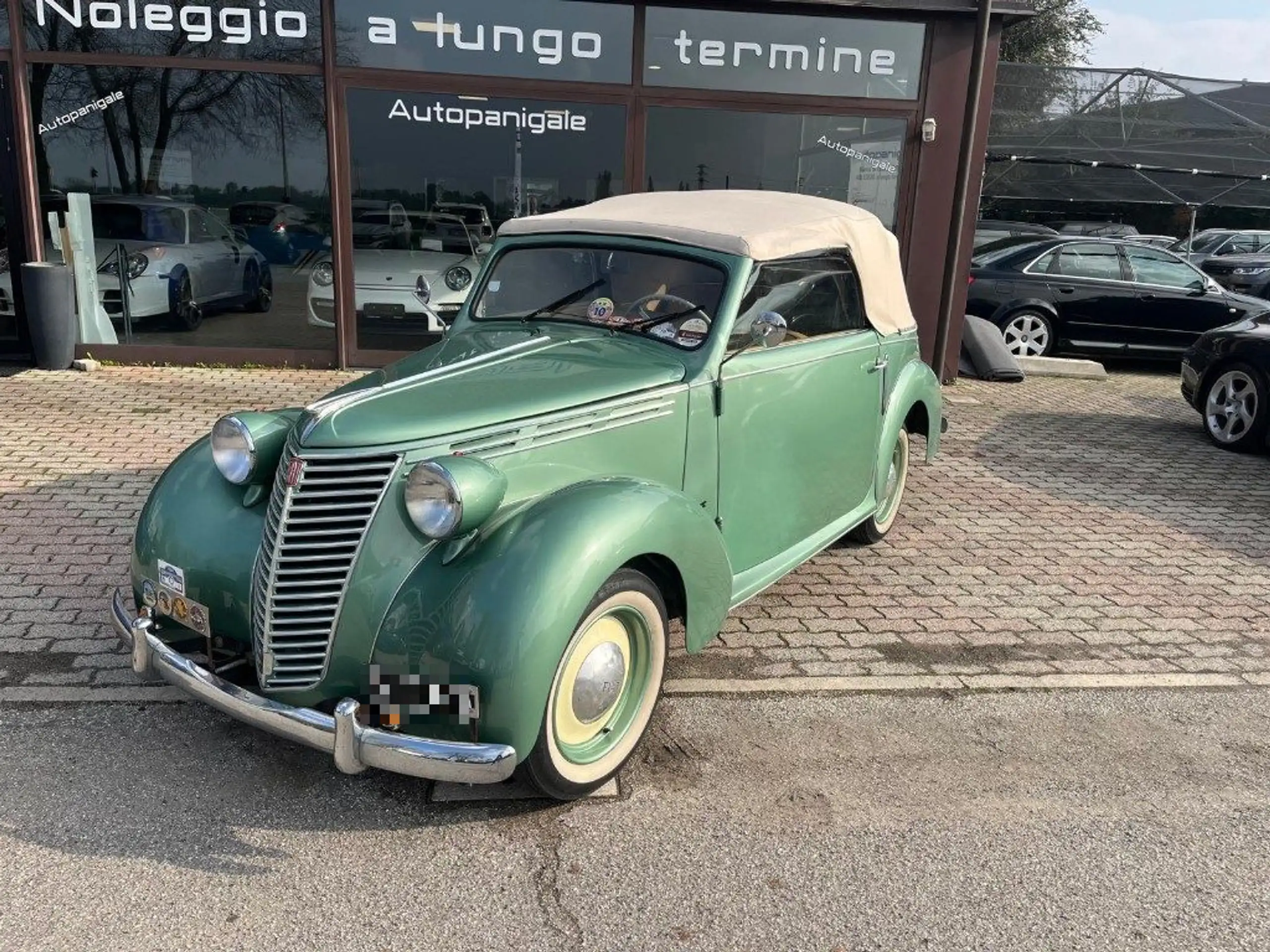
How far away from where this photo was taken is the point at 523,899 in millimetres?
2770

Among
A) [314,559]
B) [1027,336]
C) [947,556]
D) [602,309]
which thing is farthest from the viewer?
[1027,336]

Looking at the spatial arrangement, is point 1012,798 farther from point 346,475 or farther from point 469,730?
point 346,475

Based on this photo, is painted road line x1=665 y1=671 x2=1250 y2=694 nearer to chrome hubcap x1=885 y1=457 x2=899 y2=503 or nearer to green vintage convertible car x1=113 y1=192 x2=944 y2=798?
green vintage convertible car x1=113 y1=192 x2=944 y2=798

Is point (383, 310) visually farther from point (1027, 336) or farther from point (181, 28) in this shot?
point (1027, 336)

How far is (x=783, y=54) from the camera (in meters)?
9.71

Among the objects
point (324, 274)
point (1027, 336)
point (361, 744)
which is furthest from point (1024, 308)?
point (361, 744)

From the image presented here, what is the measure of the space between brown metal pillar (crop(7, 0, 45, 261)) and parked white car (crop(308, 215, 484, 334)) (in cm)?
246

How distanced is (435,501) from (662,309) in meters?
1.57

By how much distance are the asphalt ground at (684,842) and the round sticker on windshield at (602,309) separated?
63.8 inches

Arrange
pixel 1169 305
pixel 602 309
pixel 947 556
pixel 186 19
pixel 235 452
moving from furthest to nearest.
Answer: pixel 1169 305 < pixel 186 19 < pixel 947 556 < pixel 602 309 < pixel 235 452

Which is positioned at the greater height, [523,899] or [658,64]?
[658,64]

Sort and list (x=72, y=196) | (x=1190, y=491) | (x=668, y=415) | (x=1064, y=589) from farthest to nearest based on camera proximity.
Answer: (x=72, y=196) → (x=1190, y=491) → (x=1064, y=589) → (x=668, y=415)

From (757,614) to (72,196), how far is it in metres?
8.01

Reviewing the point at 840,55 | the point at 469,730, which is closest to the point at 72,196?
the point at 840,55
